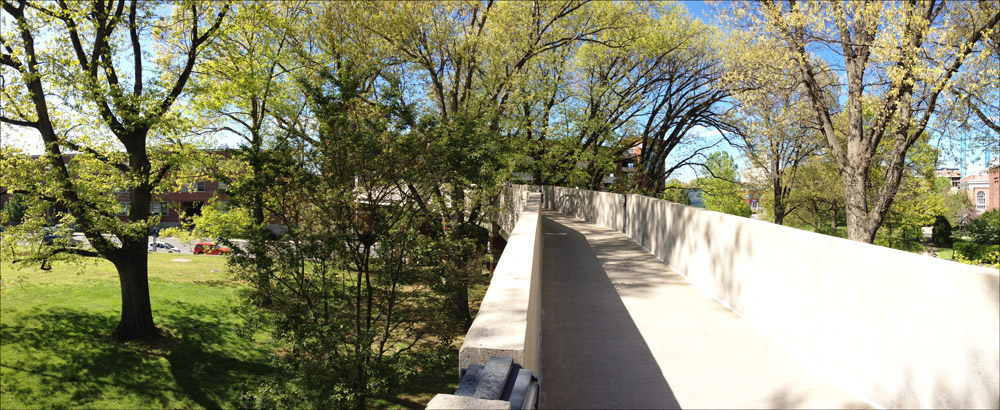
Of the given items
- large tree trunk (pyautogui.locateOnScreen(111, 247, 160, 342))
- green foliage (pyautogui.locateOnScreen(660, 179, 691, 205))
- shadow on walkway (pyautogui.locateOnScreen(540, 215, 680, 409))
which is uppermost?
green foliage (pyautogui.locateOnScreen(660, 179, 691, 205))

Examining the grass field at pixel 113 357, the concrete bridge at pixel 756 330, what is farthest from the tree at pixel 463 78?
the concrete bridge at pixel 756 330

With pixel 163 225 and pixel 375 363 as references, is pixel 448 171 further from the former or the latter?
pixel 163 225

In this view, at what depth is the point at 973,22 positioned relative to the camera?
42.8ft

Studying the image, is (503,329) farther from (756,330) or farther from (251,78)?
(251,78)

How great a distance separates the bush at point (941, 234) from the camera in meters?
42.5

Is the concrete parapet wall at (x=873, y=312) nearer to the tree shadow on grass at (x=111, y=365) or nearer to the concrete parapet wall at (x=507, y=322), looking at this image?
the concrete parapet wall at (x=507, y=322)

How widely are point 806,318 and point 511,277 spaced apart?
291 cm

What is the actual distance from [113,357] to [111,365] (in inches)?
17.0

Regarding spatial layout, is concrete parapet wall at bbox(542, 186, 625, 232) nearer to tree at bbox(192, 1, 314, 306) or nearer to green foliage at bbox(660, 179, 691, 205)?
tree at bbox(192, 1, 314, 306)

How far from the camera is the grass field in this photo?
14.7m

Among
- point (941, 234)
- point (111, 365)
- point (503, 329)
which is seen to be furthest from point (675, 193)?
point (503, 329)

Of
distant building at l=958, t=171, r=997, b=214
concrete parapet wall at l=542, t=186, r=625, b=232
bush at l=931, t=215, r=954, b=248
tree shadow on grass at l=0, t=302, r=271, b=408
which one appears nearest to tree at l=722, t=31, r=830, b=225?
concrete parapet wall at l=542, t=186, r=625, b=232

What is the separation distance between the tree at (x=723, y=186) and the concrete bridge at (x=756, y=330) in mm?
30888

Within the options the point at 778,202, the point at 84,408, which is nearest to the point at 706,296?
the point at 84,408
